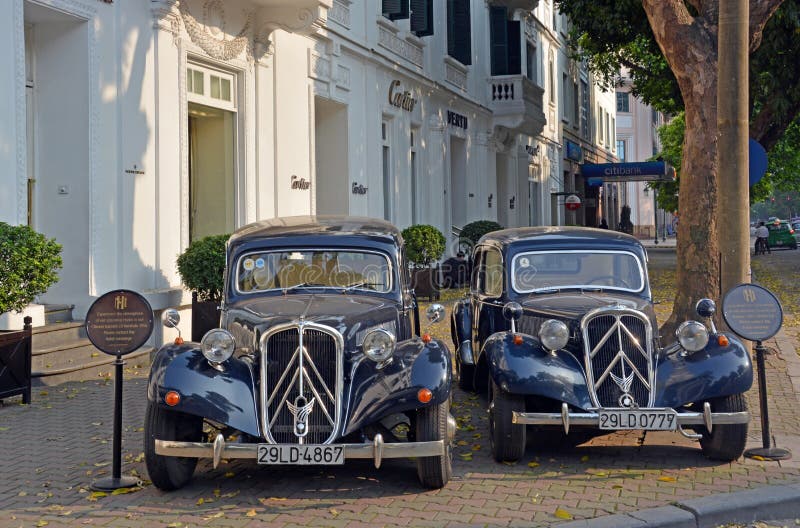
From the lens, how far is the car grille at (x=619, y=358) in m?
6.49

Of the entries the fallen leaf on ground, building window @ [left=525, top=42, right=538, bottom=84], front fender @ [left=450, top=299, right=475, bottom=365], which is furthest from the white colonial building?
building window @ [left=525, top=42, right=538, bottom=84]

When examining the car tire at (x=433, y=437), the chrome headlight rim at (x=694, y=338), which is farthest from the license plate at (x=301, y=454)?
the chrome headlight rim at (x=694, y=338)

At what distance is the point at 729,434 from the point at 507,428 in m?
1.56

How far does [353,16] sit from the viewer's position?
60.1 feet

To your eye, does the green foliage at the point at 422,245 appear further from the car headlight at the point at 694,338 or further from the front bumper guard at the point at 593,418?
the front bumper guard at the point at 593,418

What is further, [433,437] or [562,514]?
[433,437]

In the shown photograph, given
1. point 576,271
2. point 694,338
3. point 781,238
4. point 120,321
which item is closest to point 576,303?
point 576,271

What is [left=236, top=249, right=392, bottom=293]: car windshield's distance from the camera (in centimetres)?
721

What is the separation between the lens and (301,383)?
583 cm

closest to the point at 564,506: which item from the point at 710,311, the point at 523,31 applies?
the point at 710,311

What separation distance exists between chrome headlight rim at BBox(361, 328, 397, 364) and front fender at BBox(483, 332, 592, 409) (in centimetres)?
96

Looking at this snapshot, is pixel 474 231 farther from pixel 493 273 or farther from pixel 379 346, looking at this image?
pixel 379 346

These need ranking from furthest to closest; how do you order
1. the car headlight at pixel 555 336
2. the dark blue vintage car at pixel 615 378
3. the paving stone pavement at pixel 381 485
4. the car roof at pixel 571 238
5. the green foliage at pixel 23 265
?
the green foliage at pixel 23 265
the car roof at pixel 571 238
the car headlight at pixel 555 336
the dark blue vintage car at pixel 615 378
the paving stone pavement at pixel 381 485

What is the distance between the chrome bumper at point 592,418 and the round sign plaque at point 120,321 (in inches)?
103
